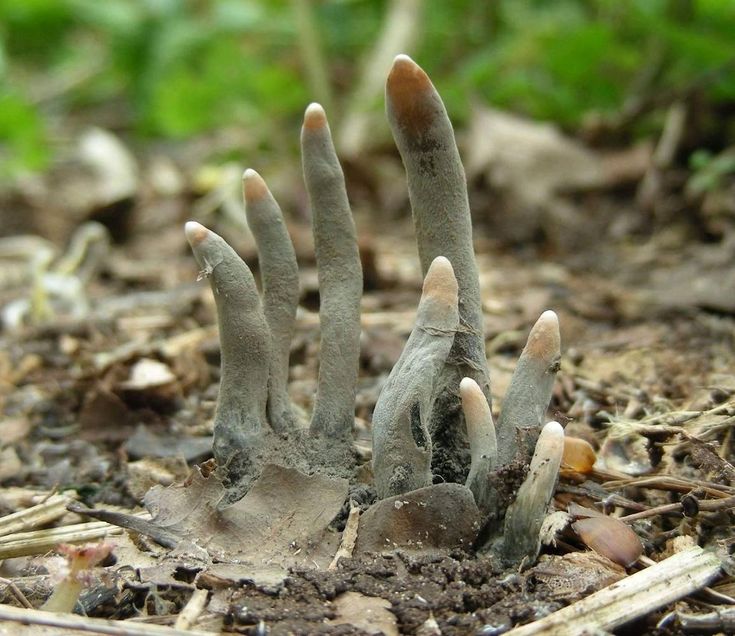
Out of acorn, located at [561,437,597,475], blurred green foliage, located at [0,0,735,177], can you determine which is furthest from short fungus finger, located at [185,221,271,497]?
blurred green foliage, located at [0,0,735,177]

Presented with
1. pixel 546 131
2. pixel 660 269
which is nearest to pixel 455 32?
pixel 546 131

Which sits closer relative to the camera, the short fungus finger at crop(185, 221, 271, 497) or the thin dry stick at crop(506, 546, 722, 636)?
the thin dry stick at crop(506, 546, 722, 636)

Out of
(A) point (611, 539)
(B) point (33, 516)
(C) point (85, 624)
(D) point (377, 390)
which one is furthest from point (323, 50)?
(C) point (85, 624)

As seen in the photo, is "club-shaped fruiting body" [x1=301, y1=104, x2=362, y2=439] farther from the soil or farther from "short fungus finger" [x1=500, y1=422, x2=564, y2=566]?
"short fungus finger" [x1=500, y1=422, x2=564, y2=566]

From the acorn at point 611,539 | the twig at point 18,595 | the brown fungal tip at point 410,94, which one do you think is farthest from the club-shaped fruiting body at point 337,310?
the twig at point 18,595

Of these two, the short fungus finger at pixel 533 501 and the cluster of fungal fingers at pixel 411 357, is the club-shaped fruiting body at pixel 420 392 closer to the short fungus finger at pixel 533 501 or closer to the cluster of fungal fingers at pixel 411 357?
the cluster of fungal fingers at pixel 411 357

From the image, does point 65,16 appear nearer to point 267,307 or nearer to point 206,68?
point 206,68
